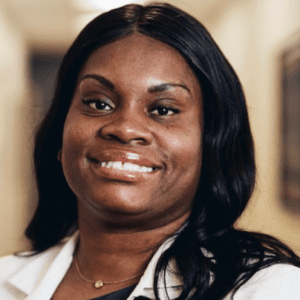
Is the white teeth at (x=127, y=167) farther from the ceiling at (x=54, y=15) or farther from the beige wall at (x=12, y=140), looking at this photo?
the beige wall at (x=12, y=140)

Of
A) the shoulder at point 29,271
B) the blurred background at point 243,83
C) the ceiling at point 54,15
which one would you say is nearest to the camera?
the shoulder at point 29,271

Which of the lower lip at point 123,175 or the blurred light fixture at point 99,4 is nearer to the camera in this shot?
the lower lip at point 123,175

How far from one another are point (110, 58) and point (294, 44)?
1.74 metres

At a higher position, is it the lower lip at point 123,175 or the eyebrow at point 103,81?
the eyebrow at point 103,81

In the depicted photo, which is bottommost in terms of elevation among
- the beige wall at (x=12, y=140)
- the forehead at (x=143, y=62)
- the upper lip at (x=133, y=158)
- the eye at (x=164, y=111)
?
the beige wall at (x=12, y=140)

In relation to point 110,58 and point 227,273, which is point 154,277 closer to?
point 227,273

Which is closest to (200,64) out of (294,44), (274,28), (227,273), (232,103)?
(232,103)

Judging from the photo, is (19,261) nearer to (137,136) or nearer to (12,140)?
(137,136)

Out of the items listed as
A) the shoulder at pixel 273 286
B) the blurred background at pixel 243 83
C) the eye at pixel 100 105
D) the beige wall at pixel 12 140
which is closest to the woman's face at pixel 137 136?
the eye at pixel 100 105

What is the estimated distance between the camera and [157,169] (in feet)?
3.41

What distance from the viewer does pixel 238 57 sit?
3.37m

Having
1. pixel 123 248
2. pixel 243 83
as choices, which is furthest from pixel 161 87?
pixel 243 83

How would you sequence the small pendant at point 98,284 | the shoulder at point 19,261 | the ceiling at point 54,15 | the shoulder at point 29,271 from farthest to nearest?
the ceiling at point 54,15 → the shoulder at point 19,261 → the shoulder at point 29,271 → the small pendant at point 98,284

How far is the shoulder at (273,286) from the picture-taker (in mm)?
906
